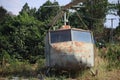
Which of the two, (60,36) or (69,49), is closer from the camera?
(69,49)

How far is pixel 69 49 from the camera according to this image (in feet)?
44.2

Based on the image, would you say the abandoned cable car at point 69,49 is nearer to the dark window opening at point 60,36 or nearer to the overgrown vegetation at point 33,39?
the dark window opening at point 60,36

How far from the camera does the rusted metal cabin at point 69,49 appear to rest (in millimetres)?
13477

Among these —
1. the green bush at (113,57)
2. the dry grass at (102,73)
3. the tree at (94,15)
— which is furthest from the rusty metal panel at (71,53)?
the tree at (94,15)

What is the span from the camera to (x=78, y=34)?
14.3m

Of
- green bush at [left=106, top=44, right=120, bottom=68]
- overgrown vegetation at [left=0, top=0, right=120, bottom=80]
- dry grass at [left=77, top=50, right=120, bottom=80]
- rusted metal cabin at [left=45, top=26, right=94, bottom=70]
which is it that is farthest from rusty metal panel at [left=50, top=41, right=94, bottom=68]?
green bush at [left=106, top=44, right=120, bottom=68]

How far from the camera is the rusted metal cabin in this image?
13.5 metres

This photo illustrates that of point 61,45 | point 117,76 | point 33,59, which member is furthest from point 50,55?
point 33,59

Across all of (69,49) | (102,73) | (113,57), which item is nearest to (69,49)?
(69,49)

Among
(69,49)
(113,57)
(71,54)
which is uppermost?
(69,49)

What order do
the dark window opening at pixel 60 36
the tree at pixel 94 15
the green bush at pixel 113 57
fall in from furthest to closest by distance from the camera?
1. the tree at pixel 94 15
2. the green bush at pixel 113 57
3. the dark window opening at pixel 60 36

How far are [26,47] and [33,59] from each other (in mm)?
1487

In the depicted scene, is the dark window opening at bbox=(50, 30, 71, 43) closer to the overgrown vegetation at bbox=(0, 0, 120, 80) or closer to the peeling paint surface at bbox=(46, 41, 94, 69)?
the peeling paint surface at bbox=(46, 41, 94, 69)

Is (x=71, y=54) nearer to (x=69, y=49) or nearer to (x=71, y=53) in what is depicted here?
(x=71, y=53)
